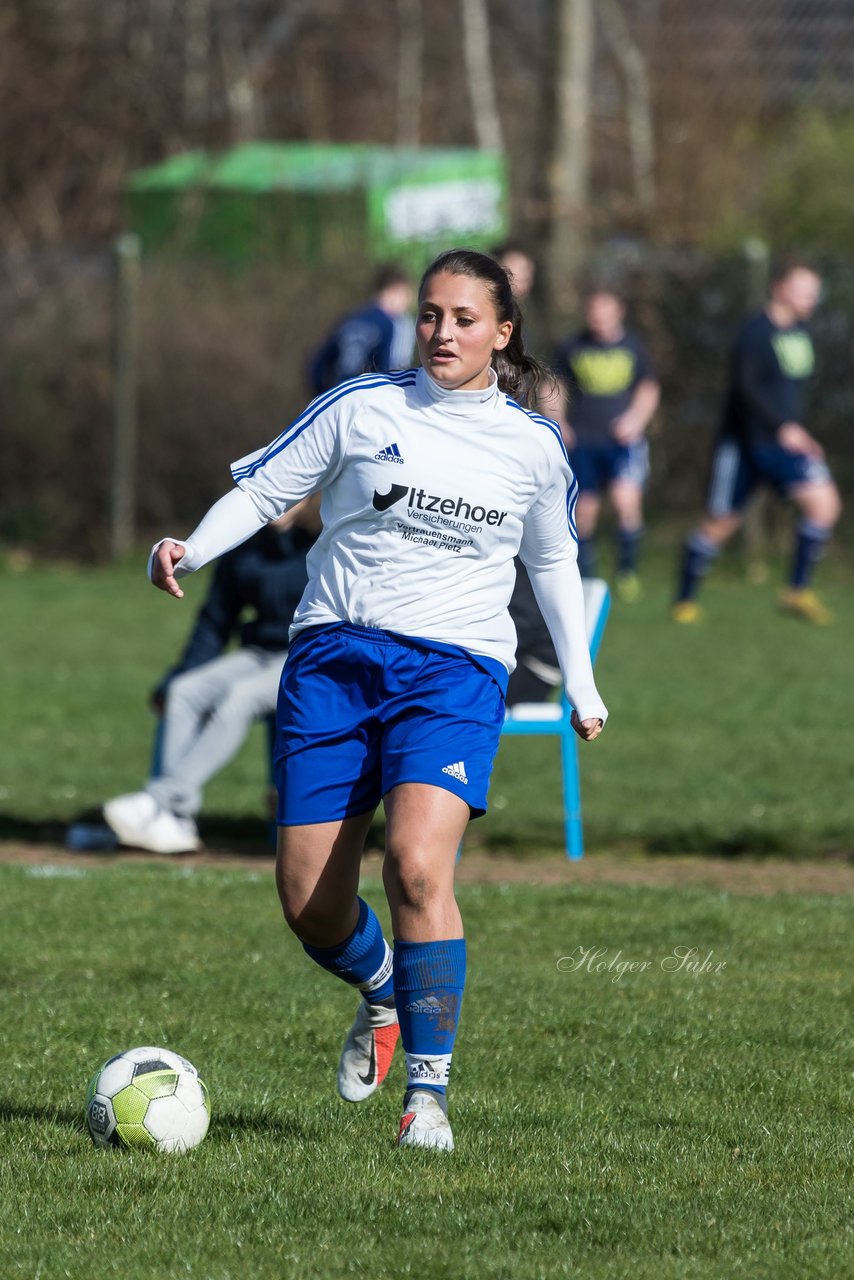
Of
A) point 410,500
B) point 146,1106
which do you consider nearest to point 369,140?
point 410,500

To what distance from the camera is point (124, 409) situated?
667 inches

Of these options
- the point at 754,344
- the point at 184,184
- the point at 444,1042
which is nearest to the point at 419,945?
the point at 444,1042

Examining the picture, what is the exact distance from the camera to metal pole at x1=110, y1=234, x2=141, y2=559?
55.6 feet

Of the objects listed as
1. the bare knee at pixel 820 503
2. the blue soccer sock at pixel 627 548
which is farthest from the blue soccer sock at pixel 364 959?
the blue soccer sock at pixel 627 548

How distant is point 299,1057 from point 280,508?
1.47 meters

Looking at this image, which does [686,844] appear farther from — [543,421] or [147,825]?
[543,421]

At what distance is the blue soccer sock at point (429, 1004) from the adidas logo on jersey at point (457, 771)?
1.15 ft

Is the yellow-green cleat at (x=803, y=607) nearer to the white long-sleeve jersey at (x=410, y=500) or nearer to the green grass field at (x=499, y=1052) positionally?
the green grass field at (x=499, y=1052)

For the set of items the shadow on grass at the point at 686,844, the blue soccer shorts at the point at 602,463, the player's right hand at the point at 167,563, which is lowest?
the shadow on grass at the point at 686,844

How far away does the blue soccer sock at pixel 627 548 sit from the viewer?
1534 centimetres

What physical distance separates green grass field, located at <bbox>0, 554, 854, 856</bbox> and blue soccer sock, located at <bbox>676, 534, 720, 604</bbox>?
26cm

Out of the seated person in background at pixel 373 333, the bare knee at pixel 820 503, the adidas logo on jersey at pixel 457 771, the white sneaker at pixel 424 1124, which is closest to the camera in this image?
the white sneaker at pixel 424 1124

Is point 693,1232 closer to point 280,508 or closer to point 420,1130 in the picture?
point 420,1130

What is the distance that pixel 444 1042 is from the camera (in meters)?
4.12
